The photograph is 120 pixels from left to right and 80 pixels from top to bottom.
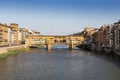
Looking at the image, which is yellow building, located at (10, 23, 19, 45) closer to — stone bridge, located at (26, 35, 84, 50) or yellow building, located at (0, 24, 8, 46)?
stone bridge, located at (26, 35, 84, 50)

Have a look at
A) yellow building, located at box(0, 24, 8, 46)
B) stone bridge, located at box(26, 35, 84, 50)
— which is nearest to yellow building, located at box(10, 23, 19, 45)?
stone bridge, located at box(26, 35, 84, 50)

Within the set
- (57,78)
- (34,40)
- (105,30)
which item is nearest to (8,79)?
(57,78)

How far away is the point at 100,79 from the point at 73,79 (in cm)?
387

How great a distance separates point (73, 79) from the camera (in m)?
42.8

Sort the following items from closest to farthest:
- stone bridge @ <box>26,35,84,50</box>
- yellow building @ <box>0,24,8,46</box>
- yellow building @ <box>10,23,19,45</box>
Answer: yellow building @ <box>0,24,8,46</box>
stone bridge @ <box>26,35,84,50</box>
yellow building @ <box>10,23,19,45</box>

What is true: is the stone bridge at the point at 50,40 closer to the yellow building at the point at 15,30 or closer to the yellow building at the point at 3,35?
the yellow building at the point at 15,30

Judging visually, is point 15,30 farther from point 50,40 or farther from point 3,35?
point 3,35

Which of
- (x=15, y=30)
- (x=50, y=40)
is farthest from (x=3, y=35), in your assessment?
(x=50, y=40)

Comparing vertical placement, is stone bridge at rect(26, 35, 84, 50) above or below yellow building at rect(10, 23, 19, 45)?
below

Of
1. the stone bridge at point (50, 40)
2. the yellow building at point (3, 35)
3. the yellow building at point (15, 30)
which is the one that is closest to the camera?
the yellow building at point (3, 35)

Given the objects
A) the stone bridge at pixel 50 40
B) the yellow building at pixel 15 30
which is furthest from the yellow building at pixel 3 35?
the yellow building at pixel 15 30

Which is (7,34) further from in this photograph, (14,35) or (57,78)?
(57,78)

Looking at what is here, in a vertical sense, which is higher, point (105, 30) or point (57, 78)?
point (105, 30)

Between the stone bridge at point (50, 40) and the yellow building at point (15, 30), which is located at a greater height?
the yellow building at point (15, 30)
